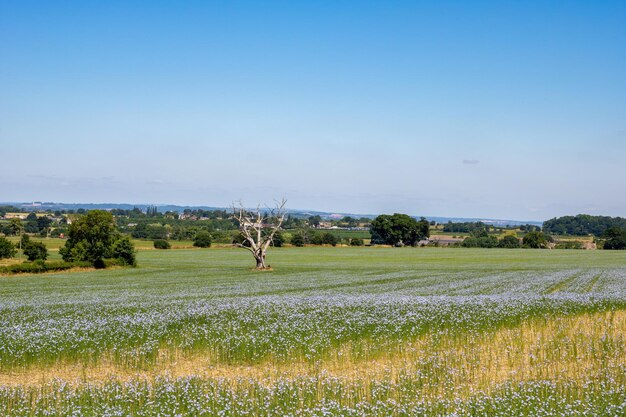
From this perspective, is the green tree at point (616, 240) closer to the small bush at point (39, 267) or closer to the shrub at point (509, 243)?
the shrub at point (509, 243)

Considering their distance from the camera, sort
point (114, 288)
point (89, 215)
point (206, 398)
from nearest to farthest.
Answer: point (206, 398), point (114, 288), point (89, 215)

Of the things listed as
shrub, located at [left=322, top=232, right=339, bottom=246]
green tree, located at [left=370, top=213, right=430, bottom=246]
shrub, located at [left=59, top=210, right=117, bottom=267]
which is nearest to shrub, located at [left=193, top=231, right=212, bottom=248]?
shrub, located at [left=322, top=232, right=339, bottom=246]

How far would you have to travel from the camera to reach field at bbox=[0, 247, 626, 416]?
12.1 m

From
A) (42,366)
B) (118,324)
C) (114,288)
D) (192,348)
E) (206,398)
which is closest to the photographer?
(206,398)

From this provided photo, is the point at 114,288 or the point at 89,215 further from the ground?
the point at 89,215

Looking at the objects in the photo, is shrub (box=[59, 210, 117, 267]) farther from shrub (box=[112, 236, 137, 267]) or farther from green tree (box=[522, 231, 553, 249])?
green tree (box=[522, 231, 553, 249])

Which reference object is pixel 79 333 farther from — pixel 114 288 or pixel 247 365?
pixel 114 288

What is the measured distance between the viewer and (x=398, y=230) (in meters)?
157

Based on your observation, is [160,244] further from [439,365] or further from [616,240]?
[439,365]

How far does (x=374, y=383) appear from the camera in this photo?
13453 millimetres

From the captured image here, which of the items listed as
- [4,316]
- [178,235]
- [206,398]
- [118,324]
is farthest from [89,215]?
[178,235]

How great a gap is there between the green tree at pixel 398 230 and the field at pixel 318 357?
12621cm

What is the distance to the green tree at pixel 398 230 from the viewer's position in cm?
15712

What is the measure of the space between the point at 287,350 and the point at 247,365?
4.15 feet
